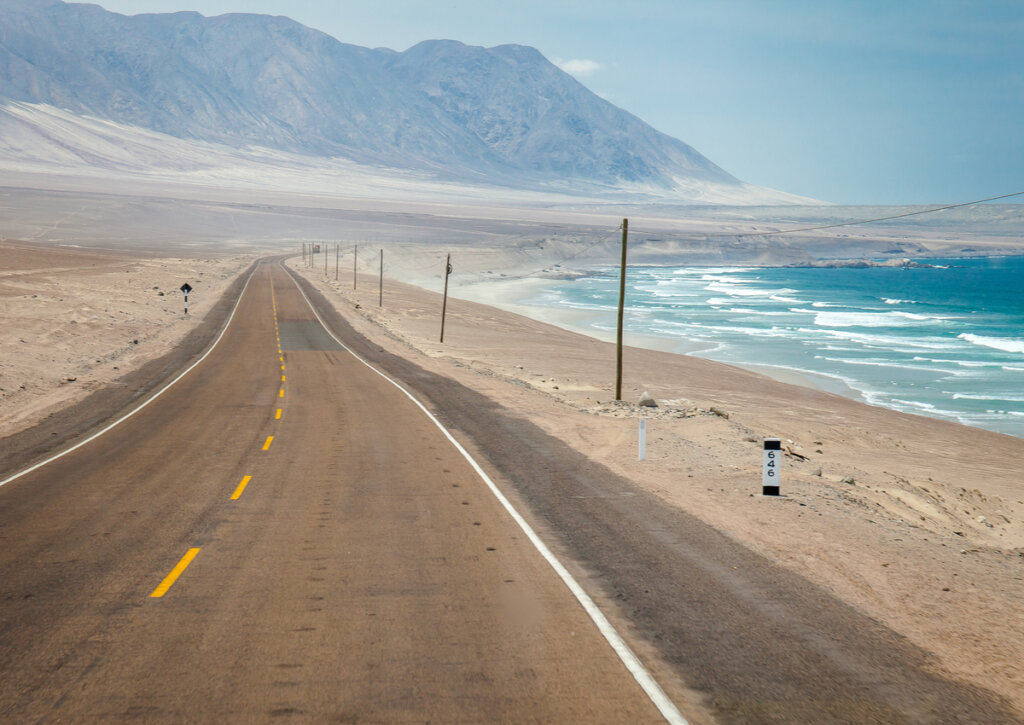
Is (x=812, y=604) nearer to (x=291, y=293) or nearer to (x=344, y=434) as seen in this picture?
(x=344, y=434)

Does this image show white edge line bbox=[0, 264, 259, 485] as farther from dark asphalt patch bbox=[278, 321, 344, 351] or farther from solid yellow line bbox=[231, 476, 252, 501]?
solid yellow line bbox=[231, 476, 252, 501]

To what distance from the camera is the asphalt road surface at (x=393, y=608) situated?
6.93 m

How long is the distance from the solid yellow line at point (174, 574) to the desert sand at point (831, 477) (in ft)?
22.8

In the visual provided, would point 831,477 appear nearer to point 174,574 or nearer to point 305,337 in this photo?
point 174,574

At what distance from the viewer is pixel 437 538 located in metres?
11.7

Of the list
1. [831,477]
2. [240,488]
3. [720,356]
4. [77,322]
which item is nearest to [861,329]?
[720,356]

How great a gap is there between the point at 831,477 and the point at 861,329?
61.5 meters

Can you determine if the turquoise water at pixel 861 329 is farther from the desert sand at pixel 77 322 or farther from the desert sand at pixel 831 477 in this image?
the desert sand at pixel 77 322

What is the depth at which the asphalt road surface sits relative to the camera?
22.7 feet

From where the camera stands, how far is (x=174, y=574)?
9.91 metres

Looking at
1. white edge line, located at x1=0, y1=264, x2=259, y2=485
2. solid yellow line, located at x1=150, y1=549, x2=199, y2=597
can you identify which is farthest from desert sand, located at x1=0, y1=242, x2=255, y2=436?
solid yellow line, located at x1=150, y1=549, x2=199, y2=597

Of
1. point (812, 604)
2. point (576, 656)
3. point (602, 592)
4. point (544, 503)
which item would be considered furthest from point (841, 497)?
point (576, 656)

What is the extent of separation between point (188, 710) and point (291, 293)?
72255mm

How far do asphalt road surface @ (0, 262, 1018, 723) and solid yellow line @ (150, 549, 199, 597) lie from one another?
4 cm
